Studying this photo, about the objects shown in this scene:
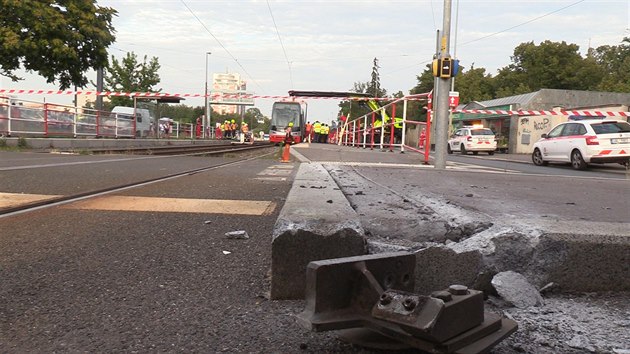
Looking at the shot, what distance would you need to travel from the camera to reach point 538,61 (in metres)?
62.2

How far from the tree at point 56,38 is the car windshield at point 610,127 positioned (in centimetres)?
1819

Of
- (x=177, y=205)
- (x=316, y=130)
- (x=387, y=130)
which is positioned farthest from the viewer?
(x=316, y=130)

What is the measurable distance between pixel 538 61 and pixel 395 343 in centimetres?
6847

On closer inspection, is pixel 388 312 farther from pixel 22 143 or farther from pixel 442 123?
pixel 22 143

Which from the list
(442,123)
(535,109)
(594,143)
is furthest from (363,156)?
(535,109)

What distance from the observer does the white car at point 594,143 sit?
1380 centimetres

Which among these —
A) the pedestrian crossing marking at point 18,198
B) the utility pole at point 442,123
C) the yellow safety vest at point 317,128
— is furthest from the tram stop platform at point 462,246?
the yellow safety vest at point 317,128

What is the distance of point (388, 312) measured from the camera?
66.4 inches

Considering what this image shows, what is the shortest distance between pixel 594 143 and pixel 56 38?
62.0ft

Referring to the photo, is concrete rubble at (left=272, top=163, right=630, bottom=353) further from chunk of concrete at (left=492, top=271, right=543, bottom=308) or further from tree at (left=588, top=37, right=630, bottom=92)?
tree at (left=588, top=37, right=630, bottom=92)

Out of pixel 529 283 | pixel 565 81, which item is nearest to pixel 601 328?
pixel 529 283

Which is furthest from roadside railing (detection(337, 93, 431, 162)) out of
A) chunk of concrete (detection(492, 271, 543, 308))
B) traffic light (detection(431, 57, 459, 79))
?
chunk of concrete (detection(492, 271, 543, 308))

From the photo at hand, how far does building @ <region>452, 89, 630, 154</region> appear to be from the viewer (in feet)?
104

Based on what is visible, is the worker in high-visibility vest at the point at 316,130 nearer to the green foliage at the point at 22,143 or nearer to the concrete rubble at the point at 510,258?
the green foliage at the point at 22,143
